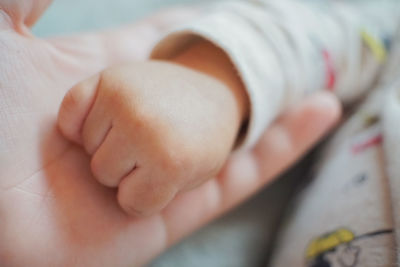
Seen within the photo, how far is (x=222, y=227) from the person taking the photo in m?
0.50

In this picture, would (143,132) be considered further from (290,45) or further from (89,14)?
(89,14)

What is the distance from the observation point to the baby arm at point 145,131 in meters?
0.30

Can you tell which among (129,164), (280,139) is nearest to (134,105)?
(129,164)

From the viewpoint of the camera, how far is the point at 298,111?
51cm

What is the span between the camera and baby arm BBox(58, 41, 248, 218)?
300 millimetres

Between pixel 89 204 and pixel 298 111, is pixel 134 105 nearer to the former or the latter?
pixel 89 204

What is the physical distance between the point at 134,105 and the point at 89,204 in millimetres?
101

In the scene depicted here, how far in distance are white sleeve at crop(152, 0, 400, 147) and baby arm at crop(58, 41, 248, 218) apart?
0.09 metres

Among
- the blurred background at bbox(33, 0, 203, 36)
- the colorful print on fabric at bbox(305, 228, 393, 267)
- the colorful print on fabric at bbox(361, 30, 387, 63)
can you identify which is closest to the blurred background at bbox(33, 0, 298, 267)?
the blurred background at bbox(33, 0, 203, 36)

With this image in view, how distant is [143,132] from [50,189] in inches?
3.9

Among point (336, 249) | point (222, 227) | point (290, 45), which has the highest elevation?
point (290, 45)

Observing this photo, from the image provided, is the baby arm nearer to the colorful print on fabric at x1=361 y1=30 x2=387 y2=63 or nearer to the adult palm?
the adult palm

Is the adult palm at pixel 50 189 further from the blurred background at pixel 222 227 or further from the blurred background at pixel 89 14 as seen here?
the blurred background at pixel 89 14

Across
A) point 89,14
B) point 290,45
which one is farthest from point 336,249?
point 89,14
